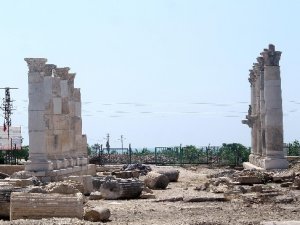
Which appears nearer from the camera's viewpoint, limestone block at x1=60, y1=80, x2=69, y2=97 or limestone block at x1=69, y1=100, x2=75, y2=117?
limestone block at x1=60, y1=80, x2=69, y2=97

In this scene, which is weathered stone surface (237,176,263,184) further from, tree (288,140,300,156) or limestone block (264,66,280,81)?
tree (288,140,300,156)

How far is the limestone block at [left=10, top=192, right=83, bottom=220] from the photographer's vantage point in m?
14.3

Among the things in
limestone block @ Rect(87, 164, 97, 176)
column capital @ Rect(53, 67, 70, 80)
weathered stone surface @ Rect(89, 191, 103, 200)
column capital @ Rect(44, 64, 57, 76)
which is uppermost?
column capital @ Rect(53, 67, 70, 80)

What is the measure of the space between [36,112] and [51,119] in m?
2.08

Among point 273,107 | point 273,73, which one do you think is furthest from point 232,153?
point 273,73

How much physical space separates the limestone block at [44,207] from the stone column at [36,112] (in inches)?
529

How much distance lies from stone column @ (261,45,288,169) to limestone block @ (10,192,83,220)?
699 inches

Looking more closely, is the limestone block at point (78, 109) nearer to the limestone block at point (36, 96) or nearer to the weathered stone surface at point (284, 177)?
the limestone block at point (36, 96)

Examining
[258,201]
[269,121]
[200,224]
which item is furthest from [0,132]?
[200,224]

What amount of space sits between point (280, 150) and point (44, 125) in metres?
10.2

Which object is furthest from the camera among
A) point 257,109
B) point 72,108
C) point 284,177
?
point 257,109

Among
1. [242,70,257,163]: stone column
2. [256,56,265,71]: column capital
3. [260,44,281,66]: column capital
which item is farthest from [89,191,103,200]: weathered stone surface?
[242,70,257,163]: stone column

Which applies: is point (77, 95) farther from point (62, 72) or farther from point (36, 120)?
point (36, 120)

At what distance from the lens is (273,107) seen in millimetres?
31797
